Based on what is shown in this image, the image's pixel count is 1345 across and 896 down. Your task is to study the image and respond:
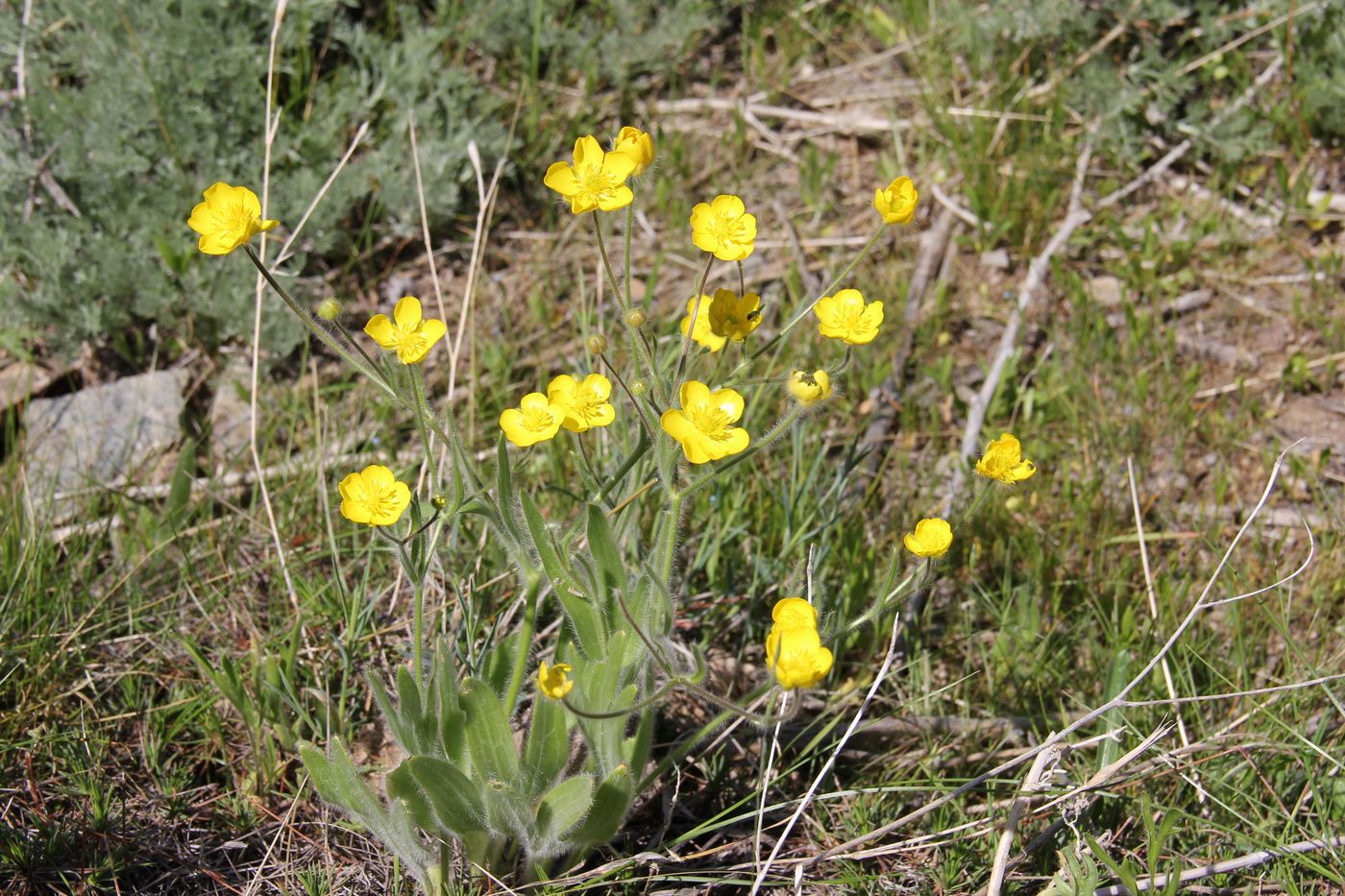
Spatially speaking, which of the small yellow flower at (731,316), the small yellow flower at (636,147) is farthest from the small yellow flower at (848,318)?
the small yellow flower at (636,147)

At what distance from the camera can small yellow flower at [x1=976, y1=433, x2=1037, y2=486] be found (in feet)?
6.09

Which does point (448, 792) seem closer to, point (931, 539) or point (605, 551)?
point (605, 551)

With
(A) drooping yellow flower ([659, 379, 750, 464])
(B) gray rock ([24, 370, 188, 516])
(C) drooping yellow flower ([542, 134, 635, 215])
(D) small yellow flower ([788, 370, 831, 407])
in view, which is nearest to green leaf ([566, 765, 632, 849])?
(A) drooping yellow flower ([659, 379, 750, 464])

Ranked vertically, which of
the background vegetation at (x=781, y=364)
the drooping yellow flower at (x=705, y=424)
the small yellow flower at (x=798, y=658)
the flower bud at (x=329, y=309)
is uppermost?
the flower bud at (x=329, y=309)

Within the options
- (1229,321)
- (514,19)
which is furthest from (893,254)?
(514,19)

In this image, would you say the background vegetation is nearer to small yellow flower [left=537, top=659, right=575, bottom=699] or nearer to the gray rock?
the gray rock

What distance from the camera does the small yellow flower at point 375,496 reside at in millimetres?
1713

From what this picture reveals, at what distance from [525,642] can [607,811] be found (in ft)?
0.99

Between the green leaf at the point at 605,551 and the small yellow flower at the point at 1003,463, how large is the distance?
620 millimetres

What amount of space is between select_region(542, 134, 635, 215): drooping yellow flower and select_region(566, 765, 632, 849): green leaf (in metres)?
0.88

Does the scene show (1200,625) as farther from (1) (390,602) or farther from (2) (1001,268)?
(1) (390,602)

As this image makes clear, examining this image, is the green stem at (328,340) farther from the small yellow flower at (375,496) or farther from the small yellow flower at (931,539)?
the small yellow flower at (931,539)

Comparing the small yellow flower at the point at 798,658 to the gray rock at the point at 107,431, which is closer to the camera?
the small yellow flower at the point at 798,658

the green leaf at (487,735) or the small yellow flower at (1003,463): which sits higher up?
the small yellow flower at (1003,463)
